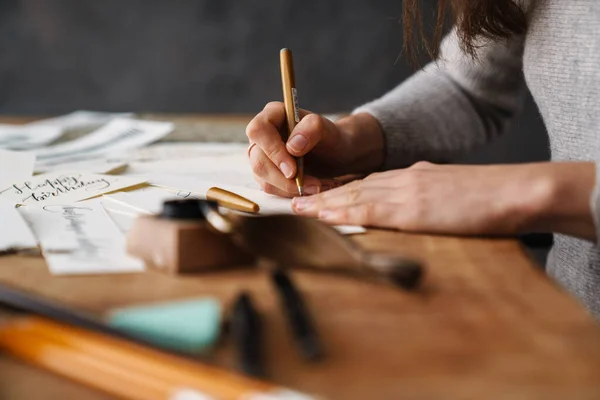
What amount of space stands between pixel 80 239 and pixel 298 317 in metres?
0.29

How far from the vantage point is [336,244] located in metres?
0.57

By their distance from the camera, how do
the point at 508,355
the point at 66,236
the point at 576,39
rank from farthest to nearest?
the point at 576,39
the point at 66,236
the point at 508,355

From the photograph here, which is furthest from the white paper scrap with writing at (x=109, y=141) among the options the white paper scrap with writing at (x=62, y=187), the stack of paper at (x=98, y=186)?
the white paper scrap with writing at (x=62, y=187)

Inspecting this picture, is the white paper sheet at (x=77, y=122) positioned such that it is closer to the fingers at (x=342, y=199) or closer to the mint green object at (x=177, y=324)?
the fingers at (x=342, y=199)

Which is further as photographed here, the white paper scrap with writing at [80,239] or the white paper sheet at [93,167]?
the white paper sheet at [93,167]

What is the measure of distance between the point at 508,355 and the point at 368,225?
0.30 meters

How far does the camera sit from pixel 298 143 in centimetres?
87

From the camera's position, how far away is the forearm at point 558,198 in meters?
0.65

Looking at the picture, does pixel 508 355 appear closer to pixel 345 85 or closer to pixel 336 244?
pixel 336 244

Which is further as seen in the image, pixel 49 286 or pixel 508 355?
pixel 49 286

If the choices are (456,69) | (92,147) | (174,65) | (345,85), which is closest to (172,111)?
(174,65)

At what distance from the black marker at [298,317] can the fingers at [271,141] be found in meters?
0.33

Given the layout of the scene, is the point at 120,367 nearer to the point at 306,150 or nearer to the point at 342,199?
the point at 342,199

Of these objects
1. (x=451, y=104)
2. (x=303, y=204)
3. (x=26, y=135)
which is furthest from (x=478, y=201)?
(x=26, y=135)
